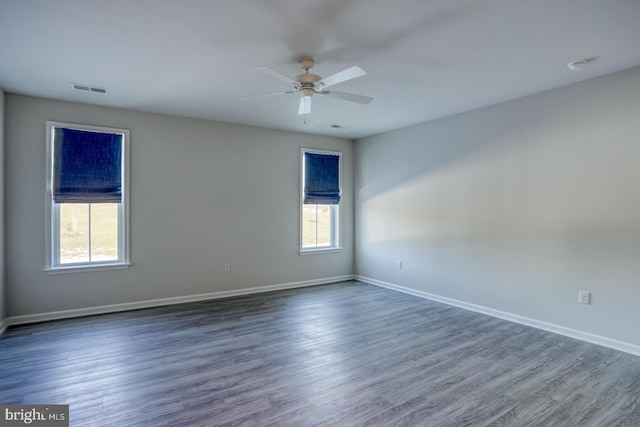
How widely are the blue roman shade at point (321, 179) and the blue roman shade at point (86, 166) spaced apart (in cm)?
287

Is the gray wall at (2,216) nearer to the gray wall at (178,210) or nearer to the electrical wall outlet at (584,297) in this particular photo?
the gray wall at (178,210)

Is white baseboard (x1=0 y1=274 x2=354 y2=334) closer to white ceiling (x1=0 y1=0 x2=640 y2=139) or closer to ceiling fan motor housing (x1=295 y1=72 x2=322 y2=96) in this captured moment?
white ceiling (x1=0 y1=0 x2=640 y2=139)

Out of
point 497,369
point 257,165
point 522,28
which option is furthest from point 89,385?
point 522,28

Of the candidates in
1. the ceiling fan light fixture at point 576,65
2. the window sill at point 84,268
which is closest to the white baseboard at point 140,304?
the window sill at point 84,268

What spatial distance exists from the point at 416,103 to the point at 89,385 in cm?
436

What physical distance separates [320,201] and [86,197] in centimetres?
349

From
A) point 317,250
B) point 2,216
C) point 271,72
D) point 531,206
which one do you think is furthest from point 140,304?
point 531,206

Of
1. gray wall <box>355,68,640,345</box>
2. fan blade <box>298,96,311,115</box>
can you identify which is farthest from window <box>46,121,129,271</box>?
gray wall <box>355,68,640,345</box>

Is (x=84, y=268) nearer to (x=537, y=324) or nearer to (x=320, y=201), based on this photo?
(x=320, y=201)

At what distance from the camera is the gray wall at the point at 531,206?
3266mm

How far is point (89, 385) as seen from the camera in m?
2.56

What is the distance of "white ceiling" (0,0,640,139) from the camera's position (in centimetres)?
227

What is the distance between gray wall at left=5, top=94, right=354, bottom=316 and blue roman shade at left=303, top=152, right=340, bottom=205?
0.65 feet

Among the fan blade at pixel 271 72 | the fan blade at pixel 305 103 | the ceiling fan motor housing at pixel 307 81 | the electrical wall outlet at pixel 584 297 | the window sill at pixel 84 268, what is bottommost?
the electrical wall outlet at pixel 584 297
